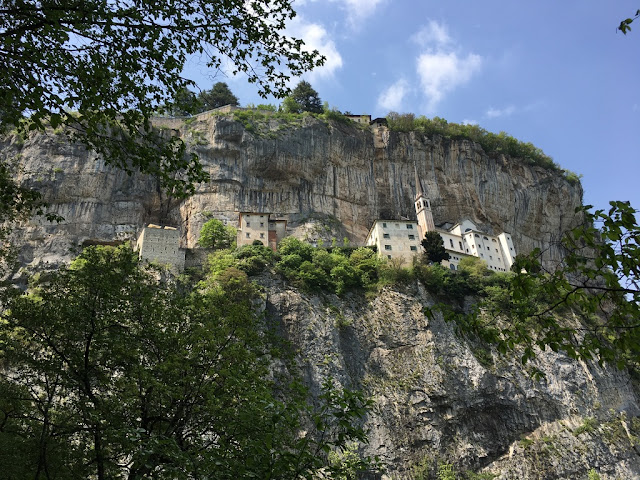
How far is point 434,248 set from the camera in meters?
46.1

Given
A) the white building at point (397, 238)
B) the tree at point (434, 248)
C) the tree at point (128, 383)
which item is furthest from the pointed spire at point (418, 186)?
the tree at point (128, 383)

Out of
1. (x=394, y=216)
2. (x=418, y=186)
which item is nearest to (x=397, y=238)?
(x=394, y=216)

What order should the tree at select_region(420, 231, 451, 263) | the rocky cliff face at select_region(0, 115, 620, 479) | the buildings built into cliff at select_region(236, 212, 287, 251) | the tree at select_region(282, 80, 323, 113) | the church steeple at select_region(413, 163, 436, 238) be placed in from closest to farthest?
the rocky cliff face at select_region(0, 115, 620, 479) → the buildings built into cliff at select_region(236, 212, 287, 251) → the tree at select_region(420, 231, 451, 263) → the church steeple at select_region(413, 163, 436, 238) → the tree at select_region(282, 80, 323, 113)

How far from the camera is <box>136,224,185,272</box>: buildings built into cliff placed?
1535 inches

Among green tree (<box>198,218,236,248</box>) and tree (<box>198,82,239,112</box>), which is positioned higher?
tree (<box>198,82,239,112</box>)

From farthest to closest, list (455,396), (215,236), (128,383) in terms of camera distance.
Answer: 1. (215,236)
2. (455,396)
3. (128,383)

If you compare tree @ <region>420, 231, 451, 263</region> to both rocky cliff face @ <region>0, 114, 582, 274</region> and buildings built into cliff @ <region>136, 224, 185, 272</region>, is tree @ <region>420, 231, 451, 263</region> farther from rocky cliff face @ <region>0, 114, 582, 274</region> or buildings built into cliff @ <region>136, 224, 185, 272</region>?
buildings built into cliff @ <region>136, 224, 185, 272</region>

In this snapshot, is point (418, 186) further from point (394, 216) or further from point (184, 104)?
point (184, 104)

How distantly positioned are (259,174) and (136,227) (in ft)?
41.2

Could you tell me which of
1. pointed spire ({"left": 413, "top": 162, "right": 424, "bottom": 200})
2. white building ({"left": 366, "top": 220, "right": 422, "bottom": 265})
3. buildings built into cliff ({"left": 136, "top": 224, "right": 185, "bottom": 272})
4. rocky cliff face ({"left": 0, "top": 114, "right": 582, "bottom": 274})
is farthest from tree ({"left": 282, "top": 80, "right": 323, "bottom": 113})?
buildings built into cliff ({"left": 136, "top": 224, "right": 185, "bottom": 272})

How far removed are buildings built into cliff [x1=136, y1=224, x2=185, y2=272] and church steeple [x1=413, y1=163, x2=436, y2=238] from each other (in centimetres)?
2254

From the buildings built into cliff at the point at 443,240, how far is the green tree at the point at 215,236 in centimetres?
1279

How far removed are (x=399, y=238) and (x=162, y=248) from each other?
2032cm

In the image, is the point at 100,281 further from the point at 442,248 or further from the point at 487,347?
the point at 442,248
